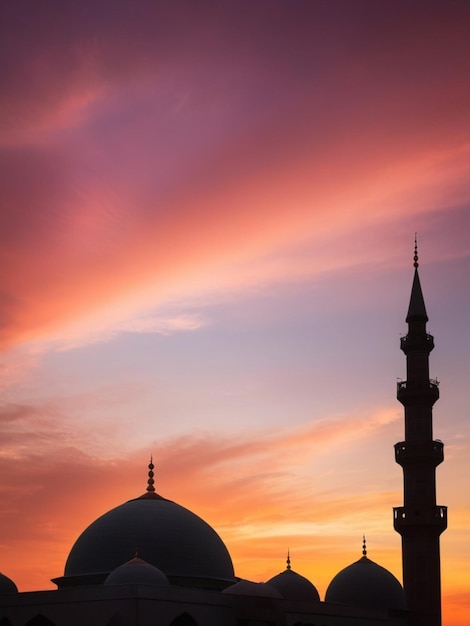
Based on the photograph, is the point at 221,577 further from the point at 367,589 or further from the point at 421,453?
the point at 421,453

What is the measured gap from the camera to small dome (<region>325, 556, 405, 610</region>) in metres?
40.0

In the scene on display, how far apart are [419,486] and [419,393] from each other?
3587 millimetres

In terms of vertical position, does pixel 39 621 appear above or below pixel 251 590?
below

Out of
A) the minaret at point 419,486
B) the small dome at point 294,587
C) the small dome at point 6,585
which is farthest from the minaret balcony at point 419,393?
the small dome at point 6,585

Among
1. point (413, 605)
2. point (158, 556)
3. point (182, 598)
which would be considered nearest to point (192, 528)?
point (158, 556)

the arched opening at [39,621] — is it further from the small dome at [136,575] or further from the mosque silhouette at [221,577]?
the small dome at [136,575]

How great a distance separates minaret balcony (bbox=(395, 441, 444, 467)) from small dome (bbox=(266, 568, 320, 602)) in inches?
242

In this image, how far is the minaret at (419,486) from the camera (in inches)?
1617

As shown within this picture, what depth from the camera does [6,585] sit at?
35.5 meters

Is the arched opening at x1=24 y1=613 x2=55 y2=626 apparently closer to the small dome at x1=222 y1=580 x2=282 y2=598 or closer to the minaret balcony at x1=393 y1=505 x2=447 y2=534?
the small dome at x1=222 y1=580 x2=282 y2=598

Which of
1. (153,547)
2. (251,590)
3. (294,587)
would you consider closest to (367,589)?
(294,587)

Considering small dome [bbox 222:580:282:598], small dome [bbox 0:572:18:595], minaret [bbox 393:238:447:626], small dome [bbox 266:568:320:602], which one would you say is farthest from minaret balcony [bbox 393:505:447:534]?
small dome [bbox 0:572:18:595]

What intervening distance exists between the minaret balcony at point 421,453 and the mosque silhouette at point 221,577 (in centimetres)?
4

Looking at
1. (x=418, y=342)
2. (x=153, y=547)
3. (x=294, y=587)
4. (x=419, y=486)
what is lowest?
(x=294, y=587)
